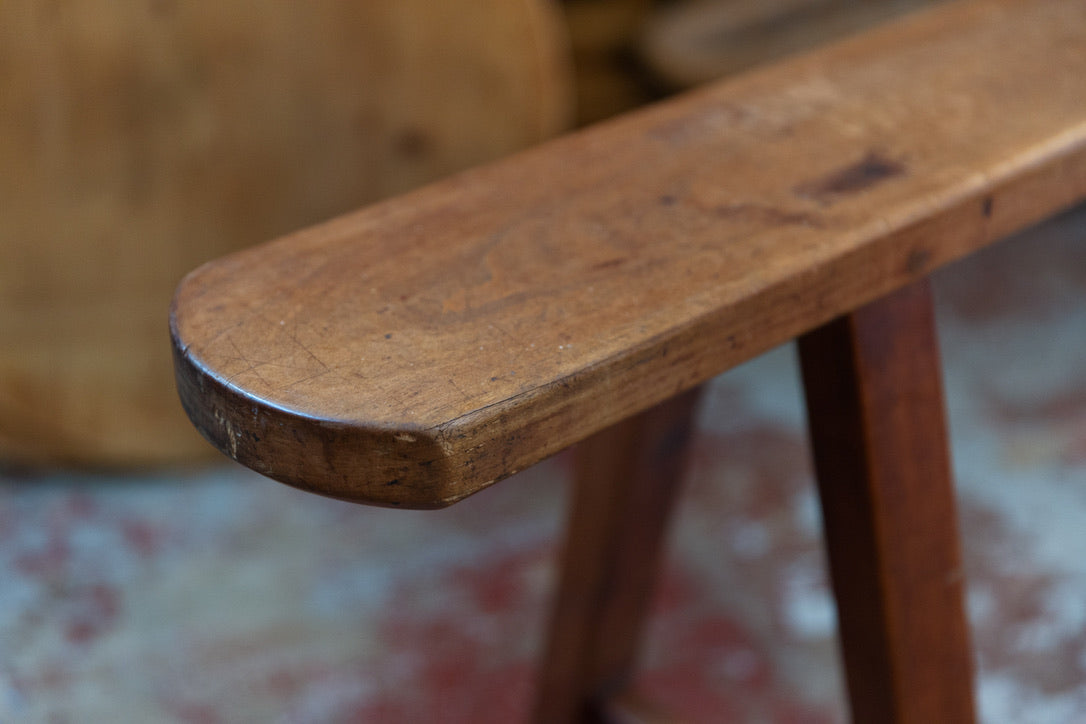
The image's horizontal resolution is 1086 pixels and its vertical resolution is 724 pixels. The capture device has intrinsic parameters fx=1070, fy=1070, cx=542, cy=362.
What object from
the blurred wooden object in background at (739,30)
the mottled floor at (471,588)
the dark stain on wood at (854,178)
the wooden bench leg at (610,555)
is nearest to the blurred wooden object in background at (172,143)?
the mottled floor at (471,588)

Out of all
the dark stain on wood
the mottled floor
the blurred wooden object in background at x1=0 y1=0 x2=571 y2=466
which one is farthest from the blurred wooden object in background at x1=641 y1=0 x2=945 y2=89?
the dark stain on wood

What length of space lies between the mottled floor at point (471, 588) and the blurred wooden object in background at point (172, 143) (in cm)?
18

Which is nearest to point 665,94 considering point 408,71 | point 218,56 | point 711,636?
point 408,71

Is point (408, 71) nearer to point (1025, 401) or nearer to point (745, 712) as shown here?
point (745, 712)

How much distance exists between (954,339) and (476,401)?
1.59 m

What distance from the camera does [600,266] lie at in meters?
0.62

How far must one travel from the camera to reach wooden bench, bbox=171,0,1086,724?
1.72 ft

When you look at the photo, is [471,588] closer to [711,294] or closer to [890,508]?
[890,508]

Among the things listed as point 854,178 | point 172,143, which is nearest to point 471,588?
point 172,143

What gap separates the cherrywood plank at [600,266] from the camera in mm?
516

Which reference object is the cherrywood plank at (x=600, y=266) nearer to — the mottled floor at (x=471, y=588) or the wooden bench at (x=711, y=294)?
the wooden bench at (x=711, y=294)

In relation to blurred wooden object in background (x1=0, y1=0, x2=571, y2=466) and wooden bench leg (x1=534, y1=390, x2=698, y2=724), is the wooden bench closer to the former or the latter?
wooden bench leg (x1=534, y1=390, x2=698, y2=724)

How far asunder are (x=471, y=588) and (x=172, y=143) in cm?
77

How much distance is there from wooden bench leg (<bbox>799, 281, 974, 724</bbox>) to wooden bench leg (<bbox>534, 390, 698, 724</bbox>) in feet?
0.96
